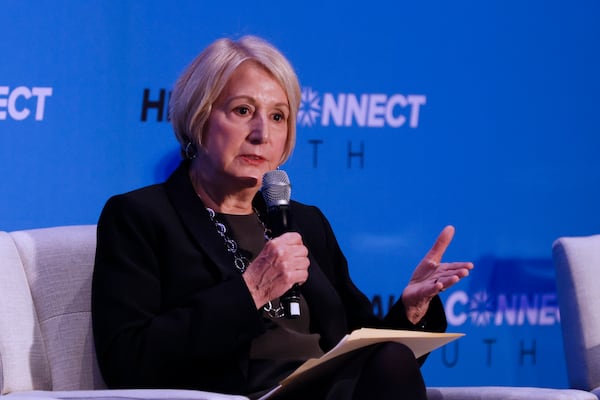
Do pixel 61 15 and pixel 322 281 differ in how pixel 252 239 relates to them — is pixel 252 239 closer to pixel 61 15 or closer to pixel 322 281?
pixel 322 281

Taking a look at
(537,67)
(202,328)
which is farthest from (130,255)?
(537,67)

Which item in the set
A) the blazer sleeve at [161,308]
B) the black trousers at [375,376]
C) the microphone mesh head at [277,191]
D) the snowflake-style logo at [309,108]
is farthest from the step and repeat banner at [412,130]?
the black trousers at [375,376]

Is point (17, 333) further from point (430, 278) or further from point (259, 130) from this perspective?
point (430, 278)

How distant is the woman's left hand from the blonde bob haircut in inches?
16.6

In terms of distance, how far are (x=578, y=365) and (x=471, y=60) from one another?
1.05 metres

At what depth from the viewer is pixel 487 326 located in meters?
3.04

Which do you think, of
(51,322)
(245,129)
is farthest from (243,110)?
(51,322)

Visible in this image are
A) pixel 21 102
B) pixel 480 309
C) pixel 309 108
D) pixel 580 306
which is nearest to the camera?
pixel 580 306

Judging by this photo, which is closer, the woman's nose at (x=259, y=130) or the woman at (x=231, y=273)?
the woman at (x=231, y=273)

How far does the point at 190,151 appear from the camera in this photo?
7.39 ft

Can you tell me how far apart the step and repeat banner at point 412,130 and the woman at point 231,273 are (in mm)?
571

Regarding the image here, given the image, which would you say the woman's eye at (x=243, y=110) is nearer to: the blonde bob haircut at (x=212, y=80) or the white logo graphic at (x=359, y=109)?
the blonde bob haircut at (x=212, y=80)

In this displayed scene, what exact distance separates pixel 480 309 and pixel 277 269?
1316 mm

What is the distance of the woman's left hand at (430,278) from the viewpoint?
81.6 inches
